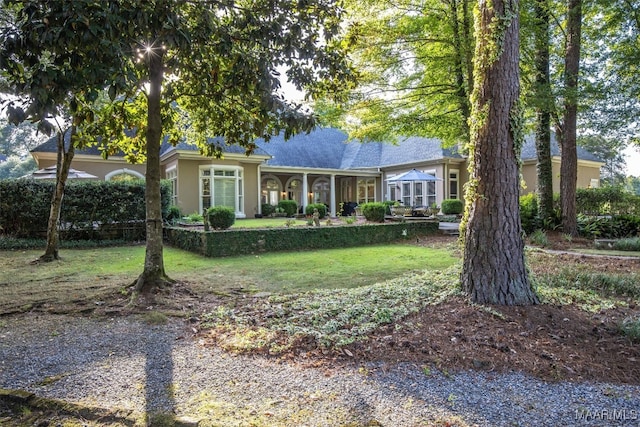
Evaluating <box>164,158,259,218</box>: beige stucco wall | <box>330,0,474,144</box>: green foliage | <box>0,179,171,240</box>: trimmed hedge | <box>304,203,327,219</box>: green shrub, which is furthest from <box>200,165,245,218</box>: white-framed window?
<box>330,0,474,144</box>: green foliage

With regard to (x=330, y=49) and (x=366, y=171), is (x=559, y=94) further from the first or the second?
(x=366, y=171)

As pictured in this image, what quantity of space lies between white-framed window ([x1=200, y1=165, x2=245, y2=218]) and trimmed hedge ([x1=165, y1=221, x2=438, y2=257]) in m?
5.21

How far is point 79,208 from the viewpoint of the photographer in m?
12.3

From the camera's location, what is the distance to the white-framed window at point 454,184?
21531 mm

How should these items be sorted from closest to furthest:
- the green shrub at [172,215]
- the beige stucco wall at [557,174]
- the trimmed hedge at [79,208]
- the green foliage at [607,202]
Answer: the trimmed hedge at [79,208] → the green foliage at [607,202] → the green shrub at [172,215] → the beige stucco wall at [557,174]

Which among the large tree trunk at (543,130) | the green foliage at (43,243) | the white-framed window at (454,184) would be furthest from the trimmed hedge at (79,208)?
the white-framed window at (454,184)

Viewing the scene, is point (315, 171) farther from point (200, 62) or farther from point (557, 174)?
point (200, 62)

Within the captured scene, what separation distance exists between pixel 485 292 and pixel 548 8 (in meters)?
10.6

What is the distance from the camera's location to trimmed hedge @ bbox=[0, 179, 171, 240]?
1160 cm

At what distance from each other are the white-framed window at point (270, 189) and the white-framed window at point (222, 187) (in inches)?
185

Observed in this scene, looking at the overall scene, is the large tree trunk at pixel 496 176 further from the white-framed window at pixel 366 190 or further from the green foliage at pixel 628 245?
the white-framed window at pixel 366 190

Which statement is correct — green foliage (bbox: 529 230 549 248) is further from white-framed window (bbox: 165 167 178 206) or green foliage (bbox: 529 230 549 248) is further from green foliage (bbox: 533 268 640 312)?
white-framed window (bbox: 165 167 178 206)

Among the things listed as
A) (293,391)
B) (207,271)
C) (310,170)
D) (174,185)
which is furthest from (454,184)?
(293,391)

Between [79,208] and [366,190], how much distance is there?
687 inches
